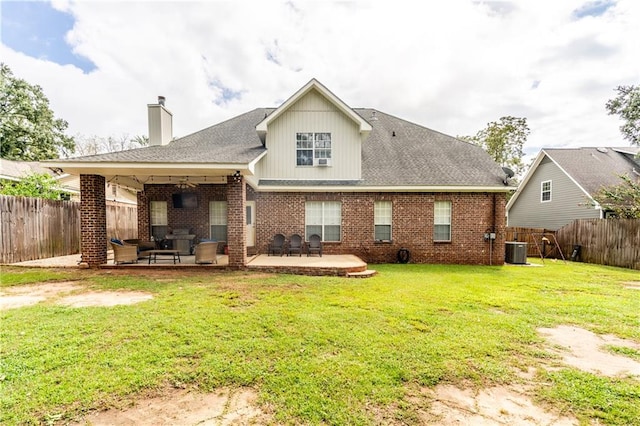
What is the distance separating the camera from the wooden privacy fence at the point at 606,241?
455 inches

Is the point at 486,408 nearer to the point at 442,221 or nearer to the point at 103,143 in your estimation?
the point at 442,221

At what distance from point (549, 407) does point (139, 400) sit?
3956 mm

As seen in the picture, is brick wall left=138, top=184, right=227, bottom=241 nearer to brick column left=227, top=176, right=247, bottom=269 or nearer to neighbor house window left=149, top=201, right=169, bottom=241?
neighbor house window left=149, top=201, right=169, bottom=241

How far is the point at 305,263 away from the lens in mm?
9164

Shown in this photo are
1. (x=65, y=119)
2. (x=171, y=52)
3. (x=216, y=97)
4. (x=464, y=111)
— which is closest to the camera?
(x=171, y=52)

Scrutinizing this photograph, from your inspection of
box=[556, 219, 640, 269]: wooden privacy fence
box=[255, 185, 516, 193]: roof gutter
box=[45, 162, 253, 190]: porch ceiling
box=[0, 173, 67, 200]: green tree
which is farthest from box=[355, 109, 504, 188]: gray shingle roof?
box=[0, 173, 67, 200]: green tree

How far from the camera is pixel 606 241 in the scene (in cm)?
1256

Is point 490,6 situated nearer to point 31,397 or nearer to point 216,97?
point 31,397

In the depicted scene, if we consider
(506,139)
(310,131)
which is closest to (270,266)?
(310,131)

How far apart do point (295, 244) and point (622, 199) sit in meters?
16.4

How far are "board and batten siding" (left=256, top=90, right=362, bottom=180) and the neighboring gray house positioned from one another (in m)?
13.7

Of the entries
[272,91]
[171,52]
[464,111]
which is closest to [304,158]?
[171,52]

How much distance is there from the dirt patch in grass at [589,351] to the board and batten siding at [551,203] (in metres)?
14.6

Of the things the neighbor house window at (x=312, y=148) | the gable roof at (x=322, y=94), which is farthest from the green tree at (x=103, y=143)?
the neighbor house window at (x=312, y=148)
